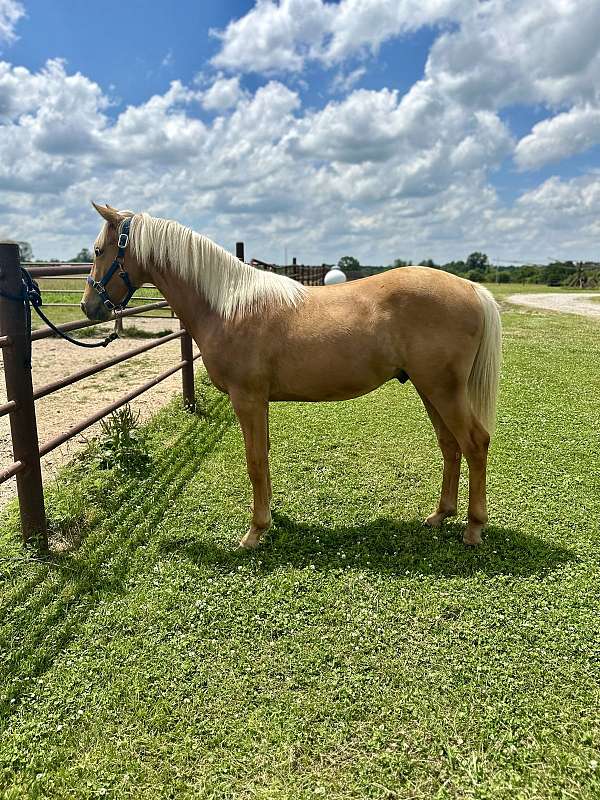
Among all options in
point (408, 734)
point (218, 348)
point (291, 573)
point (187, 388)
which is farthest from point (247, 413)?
point (187, 388)

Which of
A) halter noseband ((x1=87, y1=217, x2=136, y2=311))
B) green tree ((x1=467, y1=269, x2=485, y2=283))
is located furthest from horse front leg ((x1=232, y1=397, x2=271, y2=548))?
green tree ((x1=467, y1=269, x2=485, y2=283))

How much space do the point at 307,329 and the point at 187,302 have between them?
2.69 ft

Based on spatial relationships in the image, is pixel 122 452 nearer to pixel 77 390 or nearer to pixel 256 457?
pixel 256 457

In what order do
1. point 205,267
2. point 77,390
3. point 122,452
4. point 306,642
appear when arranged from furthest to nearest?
point 77,390 → point 122,452 → point 205,267 → point 306,642

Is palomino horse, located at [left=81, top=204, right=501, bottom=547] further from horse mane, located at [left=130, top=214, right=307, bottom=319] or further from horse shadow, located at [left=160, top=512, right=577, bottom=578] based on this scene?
horse shadow, located at [left=160, top=512, right=577, bottom=578]

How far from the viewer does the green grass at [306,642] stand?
1.77 meters

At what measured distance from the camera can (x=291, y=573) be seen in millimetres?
2867

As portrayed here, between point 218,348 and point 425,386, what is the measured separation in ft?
4.26

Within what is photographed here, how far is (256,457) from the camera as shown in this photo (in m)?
3.21

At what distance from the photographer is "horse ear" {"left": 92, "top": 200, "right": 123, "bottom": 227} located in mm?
3154

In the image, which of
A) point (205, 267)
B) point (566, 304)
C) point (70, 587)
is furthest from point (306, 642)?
point (566, 304)

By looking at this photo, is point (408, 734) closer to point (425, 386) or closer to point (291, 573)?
point (291, 573)

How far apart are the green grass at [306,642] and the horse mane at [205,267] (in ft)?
4.87

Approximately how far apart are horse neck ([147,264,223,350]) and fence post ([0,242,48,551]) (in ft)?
2.64
